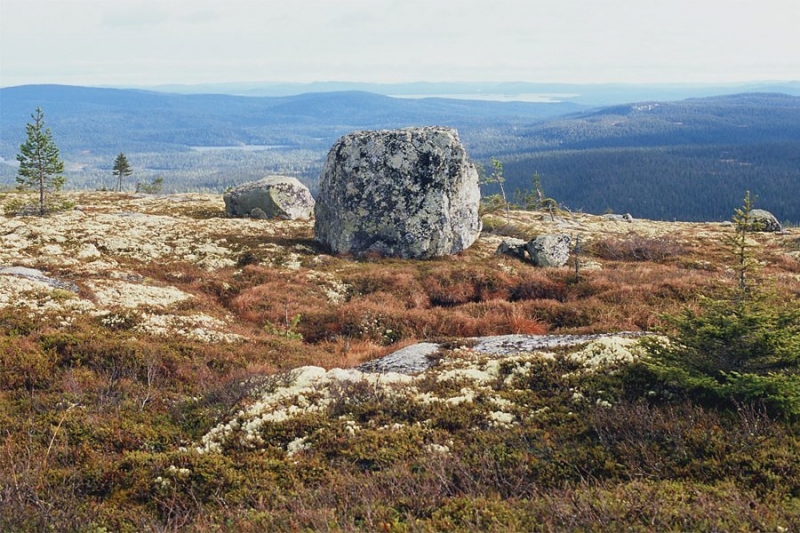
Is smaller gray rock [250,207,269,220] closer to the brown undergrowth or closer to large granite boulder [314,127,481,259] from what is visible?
large granite boulder [314,127,481,259]

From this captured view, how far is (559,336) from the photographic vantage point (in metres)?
17.3

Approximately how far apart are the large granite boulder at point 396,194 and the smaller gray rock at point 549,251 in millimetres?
6164

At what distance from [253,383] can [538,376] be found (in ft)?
24.1

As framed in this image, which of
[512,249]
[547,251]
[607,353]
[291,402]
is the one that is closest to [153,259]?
[291,402]

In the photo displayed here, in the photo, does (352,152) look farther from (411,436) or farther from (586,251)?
(411,436)

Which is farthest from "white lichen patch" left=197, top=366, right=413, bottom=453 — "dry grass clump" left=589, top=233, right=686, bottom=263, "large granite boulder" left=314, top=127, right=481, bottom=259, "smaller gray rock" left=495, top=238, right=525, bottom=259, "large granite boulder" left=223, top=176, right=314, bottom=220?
"large granite boulder" left=223, top=176, right=314, bottom=220

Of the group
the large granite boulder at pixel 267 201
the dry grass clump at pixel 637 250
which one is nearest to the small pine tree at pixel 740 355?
the dry grass clump at pixel 637 250

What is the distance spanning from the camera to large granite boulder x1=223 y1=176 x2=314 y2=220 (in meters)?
55.9

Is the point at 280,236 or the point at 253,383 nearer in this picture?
the point at 253,383

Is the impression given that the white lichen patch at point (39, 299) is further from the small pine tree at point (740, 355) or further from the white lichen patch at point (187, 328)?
the small pine tree at point (740, 355)

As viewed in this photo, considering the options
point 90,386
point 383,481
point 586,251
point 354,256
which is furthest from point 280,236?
point 383,481

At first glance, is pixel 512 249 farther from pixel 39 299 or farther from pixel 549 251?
pixel 39 299

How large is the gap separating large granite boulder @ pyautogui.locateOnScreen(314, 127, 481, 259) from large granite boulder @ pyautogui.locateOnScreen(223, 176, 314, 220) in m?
18.0

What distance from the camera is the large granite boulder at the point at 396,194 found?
125 feet
